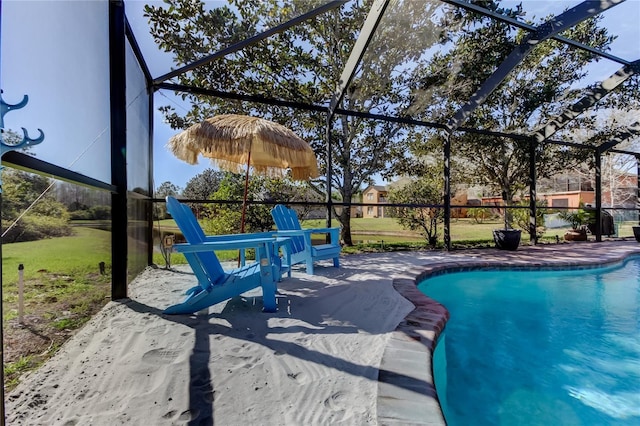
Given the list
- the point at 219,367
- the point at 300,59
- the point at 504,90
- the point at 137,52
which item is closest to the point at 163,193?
the point at 137,52

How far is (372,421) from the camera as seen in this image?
1235 mm

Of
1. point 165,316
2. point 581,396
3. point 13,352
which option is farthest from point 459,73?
point 13,352

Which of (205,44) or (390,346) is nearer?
(390,346)

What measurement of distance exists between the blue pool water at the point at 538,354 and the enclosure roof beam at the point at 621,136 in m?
6.26

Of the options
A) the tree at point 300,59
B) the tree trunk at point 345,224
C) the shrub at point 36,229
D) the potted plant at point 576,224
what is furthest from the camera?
the potted plant at point 576,224

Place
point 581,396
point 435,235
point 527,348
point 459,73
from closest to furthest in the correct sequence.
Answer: point 581,396, point 527,348, point 459,73, point 435,235

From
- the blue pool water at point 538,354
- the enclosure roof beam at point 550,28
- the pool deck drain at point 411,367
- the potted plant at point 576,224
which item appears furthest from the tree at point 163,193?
the potted plant at point 576,224

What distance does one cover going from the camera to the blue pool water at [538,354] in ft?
6.21

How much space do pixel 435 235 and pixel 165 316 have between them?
7653 mm

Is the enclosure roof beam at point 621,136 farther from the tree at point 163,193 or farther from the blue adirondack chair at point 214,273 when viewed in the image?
the tree at point 163,193

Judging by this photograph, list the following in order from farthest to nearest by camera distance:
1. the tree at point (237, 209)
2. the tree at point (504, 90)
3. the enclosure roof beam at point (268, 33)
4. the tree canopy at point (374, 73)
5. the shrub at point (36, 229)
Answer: the tree at point (504, 90) < the tree at point (237, 209) < the tree canopy at point (374, 73) < the enclosure roof beam at point (268, 33) < the shrub at point (36, 229)

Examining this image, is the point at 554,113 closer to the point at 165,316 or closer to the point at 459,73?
the point at 459,73

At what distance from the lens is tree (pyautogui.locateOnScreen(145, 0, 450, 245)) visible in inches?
236

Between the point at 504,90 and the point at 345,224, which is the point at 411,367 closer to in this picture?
the point at 345,224
